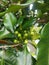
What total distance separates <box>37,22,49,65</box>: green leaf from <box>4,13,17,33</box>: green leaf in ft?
0.76

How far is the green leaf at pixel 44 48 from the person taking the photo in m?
0.71

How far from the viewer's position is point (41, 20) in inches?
37.3

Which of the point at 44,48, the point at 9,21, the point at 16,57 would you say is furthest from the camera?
the point at 9,21

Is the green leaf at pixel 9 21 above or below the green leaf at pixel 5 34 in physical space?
above

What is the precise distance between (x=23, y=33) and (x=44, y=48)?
204mm

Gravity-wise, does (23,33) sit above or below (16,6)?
below

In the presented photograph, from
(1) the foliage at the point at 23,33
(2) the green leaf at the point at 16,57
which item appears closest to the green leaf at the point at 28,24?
(1) the foliage at the point at 23,33

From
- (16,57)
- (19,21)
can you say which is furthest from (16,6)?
(16,57)

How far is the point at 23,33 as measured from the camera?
35.7 inches

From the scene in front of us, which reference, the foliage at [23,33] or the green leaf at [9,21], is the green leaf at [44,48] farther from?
the green leaf at [9,21]

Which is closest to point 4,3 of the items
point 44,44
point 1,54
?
point 1,54

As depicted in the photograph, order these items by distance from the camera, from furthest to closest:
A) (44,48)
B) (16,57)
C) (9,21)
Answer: (9,21)
(16,57)
(44,48)

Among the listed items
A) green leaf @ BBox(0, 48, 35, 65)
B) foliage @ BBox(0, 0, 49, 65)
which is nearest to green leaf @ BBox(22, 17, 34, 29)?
foliage @ BBox(0, 0, 49, 65)

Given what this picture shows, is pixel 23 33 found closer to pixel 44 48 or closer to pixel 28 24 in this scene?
pixel 28 24
